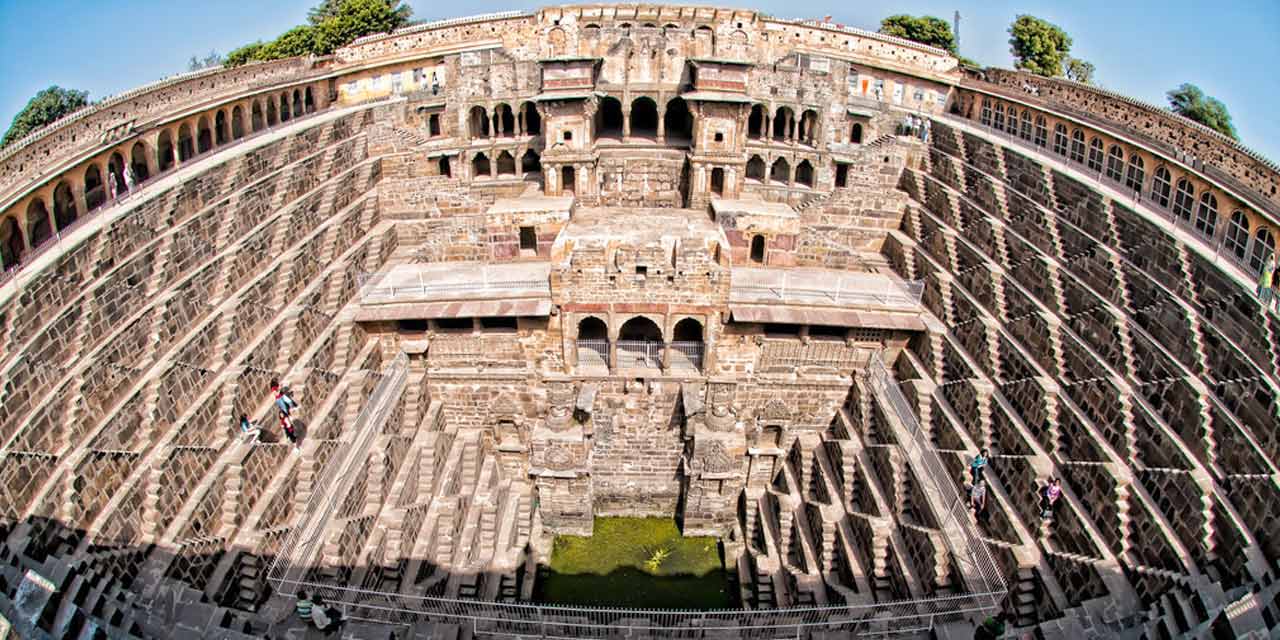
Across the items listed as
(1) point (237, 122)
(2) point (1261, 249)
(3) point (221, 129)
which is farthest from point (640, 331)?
(1) point (237, 122)

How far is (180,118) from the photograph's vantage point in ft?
95.8

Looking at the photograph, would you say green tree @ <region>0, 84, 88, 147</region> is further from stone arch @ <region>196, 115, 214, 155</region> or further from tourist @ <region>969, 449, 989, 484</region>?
tourist @ <region>969, 449, 989, 484</region>

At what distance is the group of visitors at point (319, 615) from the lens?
1557cm

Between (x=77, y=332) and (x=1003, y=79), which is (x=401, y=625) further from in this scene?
(x=1003, y=79)

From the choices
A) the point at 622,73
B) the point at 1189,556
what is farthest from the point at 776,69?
the point at 1189,556

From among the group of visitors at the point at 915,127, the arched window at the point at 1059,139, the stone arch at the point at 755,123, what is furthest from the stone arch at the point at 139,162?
the arched window at the point at 1059,139

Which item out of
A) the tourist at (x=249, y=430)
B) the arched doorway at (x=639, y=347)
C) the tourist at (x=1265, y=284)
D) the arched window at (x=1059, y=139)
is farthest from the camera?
the arched window at (x=1059, y=139)

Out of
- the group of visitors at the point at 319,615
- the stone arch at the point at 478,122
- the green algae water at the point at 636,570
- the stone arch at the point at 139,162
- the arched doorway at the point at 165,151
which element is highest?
the stone arch at the point at 478,122

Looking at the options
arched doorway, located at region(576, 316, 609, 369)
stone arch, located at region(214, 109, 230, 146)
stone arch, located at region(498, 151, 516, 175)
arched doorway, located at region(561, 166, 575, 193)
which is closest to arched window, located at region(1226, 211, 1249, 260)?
arched doorway, located at region(576, 316, 609, 369)

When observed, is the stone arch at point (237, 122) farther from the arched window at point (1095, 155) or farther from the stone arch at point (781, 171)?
the arched window at point (1095, 155)

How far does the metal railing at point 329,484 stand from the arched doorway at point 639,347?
7.75 metres

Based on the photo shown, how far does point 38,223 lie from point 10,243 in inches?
84.1

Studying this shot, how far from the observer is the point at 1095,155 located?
28578mm

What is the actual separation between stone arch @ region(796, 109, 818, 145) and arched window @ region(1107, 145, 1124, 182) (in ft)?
40.2
